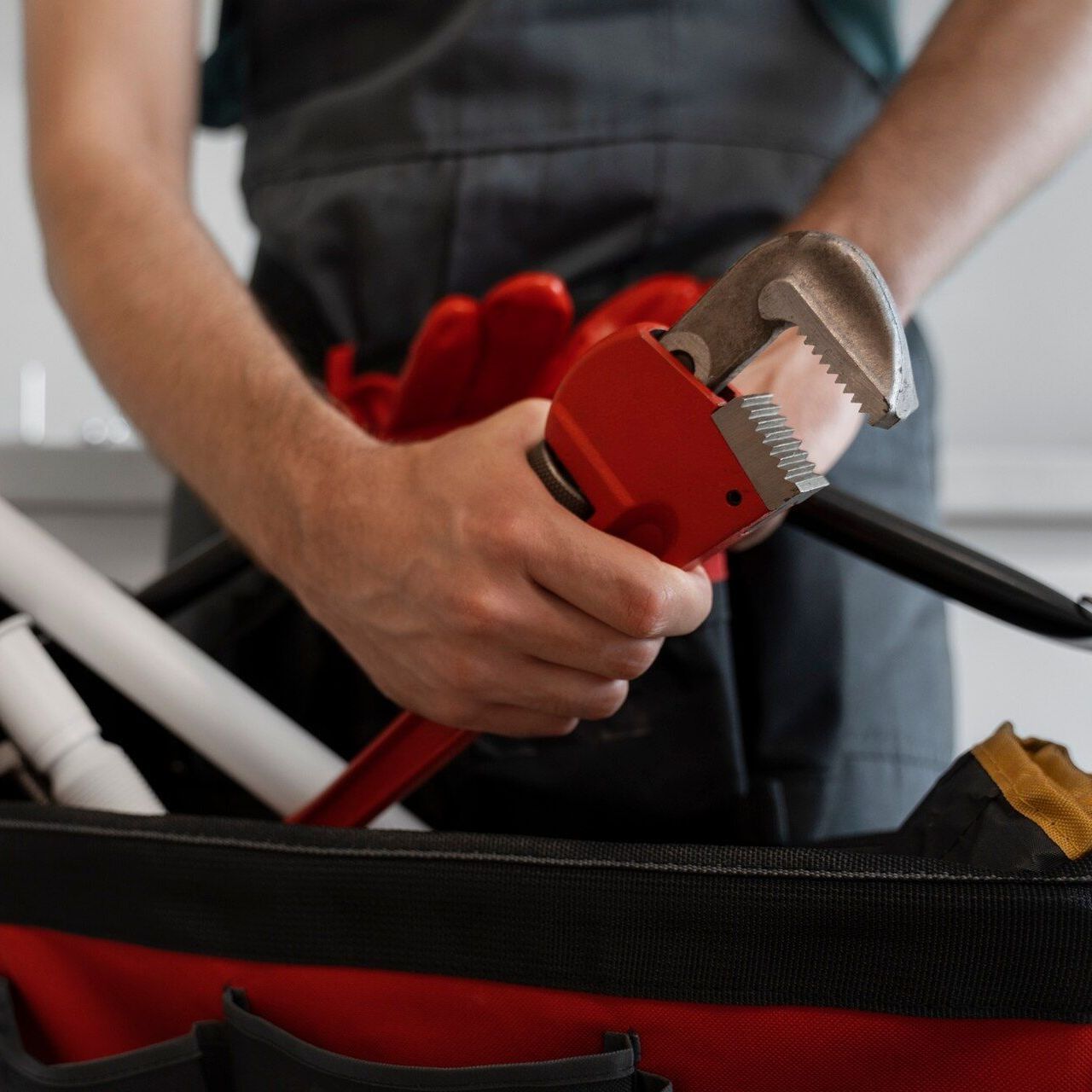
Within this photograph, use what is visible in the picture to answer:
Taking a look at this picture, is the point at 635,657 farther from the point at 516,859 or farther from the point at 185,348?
the point at 185,348

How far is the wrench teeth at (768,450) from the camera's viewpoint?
265mm

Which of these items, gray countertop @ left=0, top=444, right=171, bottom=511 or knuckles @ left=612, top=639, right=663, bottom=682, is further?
gray countertop @ left=0, top=444, right=171, bottom=511

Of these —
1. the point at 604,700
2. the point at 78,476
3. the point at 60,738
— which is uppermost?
the point at 604,700

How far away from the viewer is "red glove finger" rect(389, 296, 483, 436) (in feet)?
1.38

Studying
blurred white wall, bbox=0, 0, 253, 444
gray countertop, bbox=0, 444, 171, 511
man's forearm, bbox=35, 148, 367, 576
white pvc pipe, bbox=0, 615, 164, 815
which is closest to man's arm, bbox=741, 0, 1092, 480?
man's forearm, bbox=35, 148, 367, 576

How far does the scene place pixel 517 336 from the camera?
429mm

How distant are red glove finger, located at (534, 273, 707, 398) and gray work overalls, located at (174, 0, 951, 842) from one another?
14cm

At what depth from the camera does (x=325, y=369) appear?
61 cm

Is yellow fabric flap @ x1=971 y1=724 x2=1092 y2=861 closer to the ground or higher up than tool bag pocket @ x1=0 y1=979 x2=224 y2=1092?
higher up

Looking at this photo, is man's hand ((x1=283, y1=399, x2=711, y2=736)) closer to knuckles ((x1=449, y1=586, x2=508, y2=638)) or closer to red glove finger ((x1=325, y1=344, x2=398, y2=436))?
knuckles ((x1=449, y1=586, x2=508, y2=638))

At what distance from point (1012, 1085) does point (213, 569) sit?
0.39m

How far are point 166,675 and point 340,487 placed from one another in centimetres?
14

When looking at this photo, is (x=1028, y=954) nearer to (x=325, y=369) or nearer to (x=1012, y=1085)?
(x=1012, y=1085)

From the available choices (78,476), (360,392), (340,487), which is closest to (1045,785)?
(340,487)
